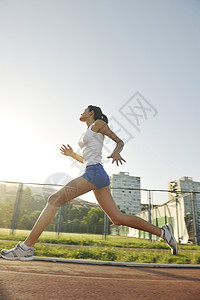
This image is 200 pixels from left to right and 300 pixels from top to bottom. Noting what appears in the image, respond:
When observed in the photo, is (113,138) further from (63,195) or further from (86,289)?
(86,289)

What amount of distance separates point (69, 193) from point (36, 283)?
90 centimetres

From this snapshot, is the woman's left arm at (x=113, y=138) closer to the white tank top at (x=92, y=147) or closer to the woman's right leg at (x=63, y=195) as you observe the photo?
the white tank top at (x=92, y=147)

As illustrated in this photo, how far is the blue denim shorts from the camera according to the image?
8.48 feet

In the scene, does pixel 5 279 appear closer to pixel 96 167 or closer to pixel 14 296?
pixel 14 296

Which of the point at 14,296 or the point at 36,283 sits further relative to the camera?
the point at 36,283

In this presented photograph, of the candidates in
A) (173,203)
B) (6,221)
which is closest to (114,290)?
(6,221)

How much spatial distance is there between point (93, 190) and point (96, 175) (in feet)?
0.71

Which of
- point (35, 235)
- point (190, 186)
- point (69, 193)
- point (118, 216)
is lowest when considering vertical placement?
point (35, 235)

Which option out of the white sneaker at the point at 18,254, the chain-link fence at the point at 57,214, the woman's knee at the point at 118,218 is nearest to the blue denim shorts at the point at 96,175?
the woman's knee at the point at 118,218

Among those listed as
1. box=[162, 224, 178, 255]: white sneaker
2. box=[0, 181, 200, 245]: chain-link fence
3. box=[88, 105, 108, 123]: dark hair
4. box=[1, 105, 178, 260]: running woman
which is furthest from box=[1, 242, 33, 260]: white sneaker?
box=[0, 181, 200, 245]: chain-link fence

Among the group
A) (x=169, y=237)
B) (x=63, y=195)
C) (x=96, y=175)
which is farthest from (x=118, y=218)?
(x=169, y=237)

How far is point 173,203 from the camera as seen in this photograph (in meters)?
17.8

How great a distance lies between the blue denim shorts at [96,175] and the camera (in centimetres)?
258

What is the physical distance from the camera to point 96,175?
2.59 meters
